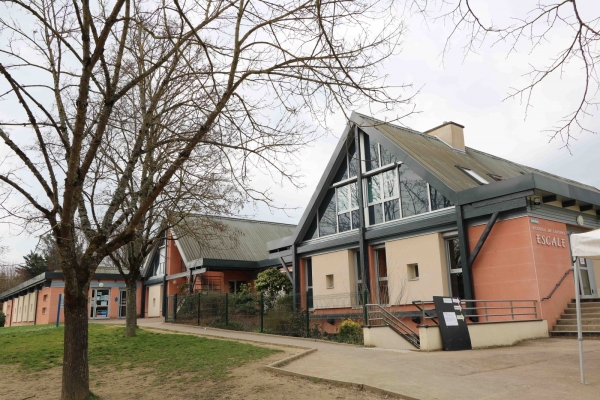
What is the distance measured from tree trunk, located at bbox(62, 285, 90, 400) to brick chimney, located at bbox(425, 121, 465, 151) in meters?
18.0

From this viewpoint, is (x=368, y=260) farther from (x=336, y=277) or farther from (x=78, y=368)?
(x=78, y=368)

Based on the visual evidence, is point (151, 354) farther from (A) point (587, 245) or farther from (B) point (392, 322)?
(A) point (587, 245)

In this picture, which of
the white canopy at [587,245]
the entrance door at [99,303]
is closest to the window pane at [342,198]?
the white canopy at [587,245]

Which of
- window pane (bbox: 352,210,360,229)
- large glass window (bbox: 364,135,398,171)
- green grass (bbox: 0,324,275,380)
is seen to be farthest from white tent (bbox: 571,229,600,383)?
window pane (bbox: 352,210,360,229)

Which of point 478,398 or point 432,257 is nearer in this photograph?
point 478,398

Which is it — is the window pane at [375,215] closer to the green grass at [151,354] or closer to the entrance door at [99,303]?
Result: the green grass at [151,354]

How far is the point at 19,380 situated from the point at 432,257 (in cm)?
1171

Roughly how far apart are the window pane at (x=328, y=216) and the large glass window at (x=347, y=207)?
337 millimetres

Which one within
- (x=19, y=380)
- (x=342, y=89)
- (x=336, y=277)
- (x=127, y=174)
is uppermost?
(x=342, y=89)

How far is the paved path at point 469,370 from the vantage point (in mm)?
6574

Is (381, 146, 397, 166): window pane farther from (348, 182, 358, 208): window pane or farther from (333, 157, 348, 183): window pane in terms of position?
(333, 157, 348, 183): window pane

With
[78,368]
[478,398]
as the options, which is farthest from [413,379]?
[78,368]

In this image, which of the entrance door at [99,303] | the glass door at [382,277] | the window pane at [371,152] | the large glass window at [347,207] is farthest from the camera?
the entrance door at [99,303]

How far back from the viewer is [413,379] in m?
7.47
